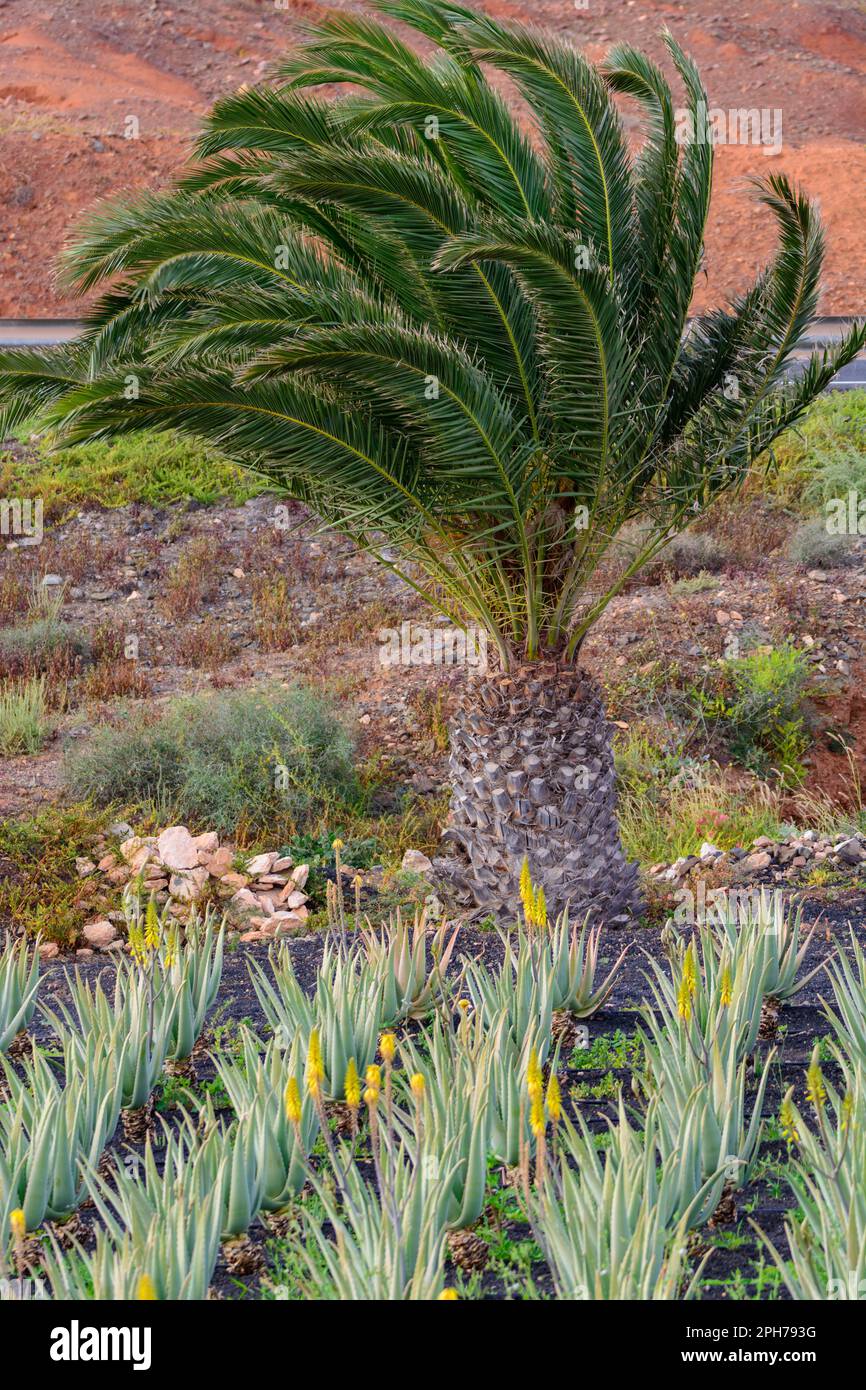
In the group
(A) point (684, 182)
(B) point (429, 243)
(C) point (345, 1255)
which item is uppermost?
(A) point (684, 182)

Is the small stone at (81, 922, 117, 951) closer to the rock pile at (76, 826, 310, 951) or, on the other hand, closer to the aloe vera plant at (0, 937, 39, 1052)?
the rock pile at (76, 826, 310, 951)

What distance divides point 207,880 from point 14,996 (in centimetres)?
250

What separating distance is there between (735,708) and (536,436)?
4171 mm

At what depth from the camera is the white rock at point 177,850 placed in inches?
294

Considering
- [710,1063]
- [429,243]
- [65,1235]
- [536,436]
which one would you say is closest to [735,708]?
[536,436]

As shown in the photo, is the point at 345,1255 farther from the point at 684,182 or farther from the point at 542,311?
the point at 684,182

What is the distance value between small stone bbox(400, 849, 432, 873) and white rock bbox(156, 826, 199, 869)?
1196 mm

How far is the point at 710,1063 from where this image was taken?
153 inches

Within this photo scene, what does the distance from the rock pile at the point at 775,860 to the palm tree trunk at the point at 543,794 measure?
1029 millimetres

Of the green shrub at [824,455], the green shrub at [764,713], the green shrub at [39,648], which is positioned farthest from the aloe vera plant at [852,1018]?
the green shrub at [824,455]

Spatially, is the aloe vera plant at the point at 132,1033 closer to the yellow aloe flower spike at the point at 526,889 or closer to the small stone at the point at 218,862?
the yellow aloe flower spike at the point at 526,889

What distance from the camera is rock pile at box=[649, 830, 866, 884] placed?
7.32 meters

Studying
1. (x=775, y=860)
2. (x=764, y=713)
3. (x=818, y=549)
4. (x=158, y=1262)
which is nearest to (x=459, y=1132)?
(x=158, y=1262)

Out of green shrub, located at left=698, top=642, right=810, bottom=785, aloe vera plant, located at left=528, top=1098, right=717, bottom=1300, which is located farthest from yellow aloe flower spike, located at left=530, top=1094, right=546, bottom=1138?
green shrub, located at left=698, top=642, right=810, bottom=785
